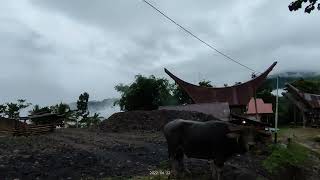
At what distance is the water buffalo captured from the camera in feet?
43.2

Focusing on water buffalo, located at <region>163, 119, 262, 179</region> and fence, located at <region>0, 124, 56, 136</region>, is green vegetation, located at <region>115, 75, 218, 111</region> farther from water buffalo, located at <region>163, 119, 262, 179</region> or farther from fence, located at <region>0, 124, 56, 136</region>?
water buffalo, located at <region>163, 119, 262, 179</region>

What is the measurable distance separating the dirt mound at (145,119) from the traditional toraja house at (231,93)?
7.46 m

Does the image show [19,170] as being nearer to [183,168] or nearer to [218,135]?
[183,168]

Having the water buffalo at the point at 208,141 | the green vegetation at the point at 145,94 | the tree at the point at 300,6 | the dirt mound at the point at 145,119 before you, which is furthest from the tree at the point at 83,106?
the tree at the point at 300,6

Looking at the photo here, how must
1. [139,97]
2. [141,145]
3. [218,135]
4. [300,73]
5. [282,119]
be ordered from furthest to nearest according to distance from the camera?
[300,73]
[282,119]
[139,97]
[141,145]
[218,135]

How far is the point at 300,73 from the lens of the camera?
14138cm

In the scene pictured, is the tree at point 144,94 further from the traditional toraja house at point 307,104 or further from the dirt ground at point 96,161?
the dirt ground at point 96,161

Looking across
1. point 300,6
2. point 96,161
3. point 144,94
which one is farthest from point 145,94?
point 300,6

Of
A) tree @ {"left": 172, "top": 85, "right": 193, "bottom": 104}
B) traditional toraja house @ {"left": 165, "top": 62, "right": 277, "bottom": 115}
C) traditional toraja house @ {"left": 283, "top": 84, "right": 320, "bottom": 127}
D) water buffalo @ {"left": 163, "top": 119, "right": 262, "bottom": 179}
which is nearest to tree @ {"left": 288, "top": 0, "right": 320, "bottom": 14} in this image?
water buffalo @ {"left": 163, "top": 119, "right": 262, "bottom": 179}

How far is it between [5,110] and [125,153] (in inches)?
1381

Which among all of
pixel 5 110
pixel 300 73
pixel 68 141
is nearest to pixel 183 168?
pixel 68 141

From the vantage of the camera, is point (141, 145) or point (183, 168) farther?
point (141, 145)

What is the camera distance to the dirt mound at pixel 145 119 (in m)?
29.9

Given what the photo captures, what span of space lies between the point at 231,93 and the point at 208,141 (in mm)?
25372
